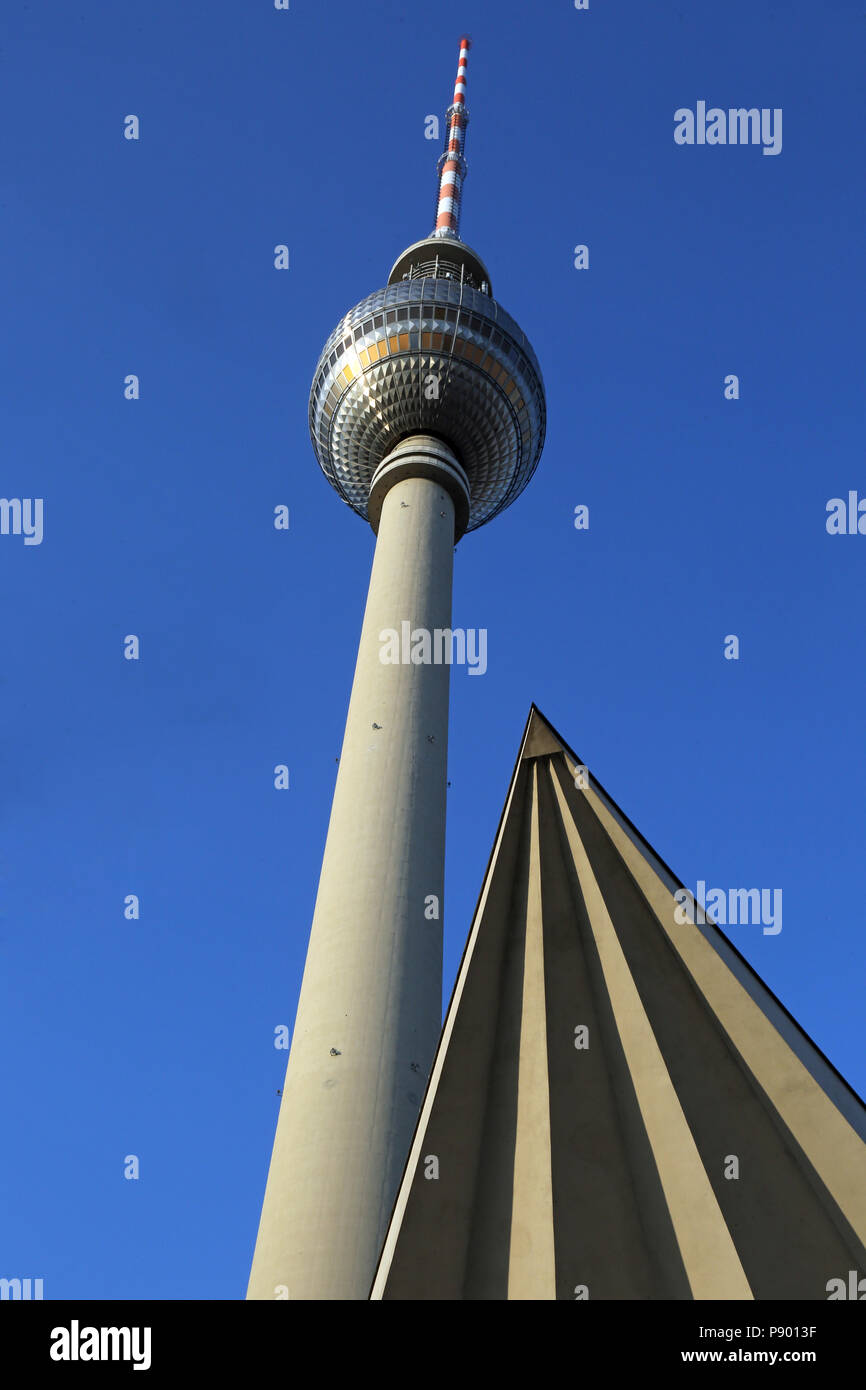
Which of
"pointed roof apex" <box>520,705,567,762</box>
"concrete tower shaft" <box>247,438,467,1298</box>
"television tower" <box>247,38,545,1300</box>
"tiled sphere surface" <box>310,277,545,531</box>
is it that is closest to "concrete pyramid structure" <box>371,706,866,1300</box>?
"pointed roof apex" <box>520,705,567,762</box>

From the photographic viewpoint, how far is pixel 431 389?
49125 mm

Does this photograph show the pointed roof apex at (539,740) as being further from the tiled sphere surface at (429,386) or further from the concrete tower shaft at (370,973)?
the tiled sphere surface at (429,386)

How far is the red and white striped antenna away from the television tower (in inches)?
19.2

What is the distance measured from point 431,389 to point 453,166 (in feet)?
85.3

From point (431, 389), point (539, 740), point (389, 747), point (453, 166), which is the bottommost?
point (539, 740)

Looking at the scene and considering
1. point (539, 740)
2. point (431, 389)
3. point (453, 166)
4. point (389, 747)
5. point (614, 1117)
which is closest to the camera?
point (614, 1117)

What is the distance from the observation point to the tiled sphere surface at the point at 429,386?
162 ft

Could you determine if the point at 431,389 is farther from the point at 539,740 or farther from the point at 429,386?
the point at 539,740

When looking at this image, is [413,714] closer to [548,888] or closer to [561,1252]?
[548,888]

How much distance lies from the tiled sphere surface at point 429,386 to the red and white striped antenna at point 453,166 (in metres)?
13.6

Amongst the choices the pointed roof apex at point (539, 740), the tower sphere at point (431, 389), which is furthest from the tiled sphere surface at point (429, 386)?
the pointed roof apex at point (539, 740)

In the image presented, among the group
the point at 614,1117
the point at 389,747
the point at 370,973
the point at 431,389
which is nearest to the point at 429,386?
the point at 431,389

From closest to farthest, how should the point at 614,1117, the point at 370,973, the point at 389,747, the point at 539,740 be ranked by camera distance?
the point at 614,1117 < the point at 539,740 < the point at 370,973 < the point at 389,747
